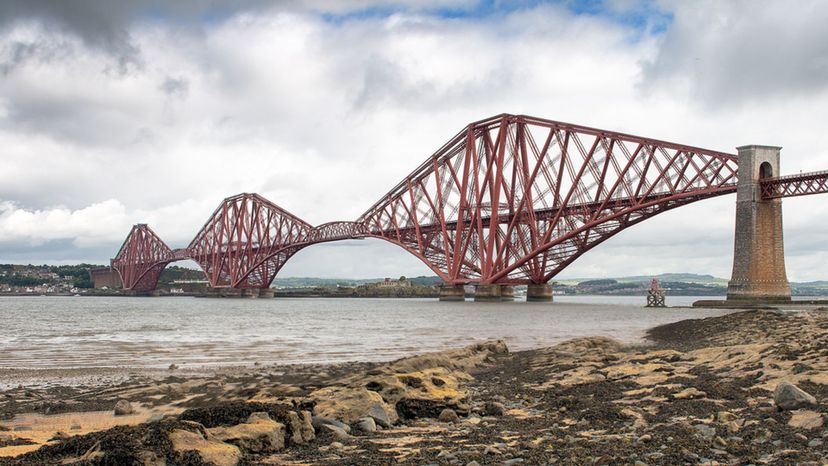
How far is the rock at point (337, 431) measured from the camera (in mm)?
8423

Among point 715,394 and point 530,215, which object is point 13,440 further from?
point 530,215

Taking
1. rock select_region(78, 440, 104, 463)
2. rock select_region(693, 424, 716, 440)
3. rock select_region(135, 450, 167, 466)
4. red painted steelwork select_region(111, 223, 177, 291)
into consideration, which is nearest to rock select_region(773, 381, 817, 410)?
rock select_region(693, 424, 716, 440)

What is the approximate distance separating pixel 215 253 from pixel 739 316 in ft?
403

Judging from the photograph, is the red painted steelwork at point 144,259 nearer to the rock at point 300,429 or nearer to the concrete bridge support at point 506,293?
the concrete bridge support at point 506,293

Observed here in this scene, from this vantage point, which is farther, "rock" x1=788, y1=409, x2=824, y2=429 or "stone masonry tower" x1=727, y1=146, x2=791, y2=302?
"stone masonry tower" x1=727, y1=146, x2=791, y2=302

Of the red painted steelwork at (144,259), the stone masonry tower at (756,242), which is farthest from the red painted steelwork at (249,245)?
the stone masonry tower at (756,242)

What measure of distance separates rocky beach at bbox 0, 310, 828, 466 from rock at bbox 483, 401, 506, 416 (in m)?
0.02

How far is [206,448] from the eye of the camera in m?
7.23

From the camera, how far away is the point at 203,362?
1984 cm

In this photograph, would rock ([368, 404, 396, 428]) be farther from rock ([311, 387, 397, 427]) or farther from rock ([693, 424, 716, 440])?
rock ([693, 424, 716, 440])

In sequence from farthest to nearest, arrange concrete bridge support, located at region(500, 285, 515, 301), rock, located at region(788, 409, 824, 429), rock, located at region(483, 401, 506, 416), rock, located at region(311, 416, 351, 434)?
concrete bridge support, located at region(500, 285, 515, 301)
rock, located at region(483, 401, 506, 416)
rock, located at region(311, 416, 351, 434)
rock, located at region(788, 409, 824, 429)

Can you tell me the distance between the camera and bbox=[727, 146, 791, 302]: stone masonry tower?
50000mm

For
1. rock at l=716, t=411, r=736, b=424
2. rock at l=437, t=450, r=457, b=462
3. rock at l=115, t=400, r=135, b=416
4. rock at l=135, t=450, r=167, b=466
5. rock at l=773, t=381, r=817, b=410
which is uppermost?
rock at l=773, t=381, r=817, b=410

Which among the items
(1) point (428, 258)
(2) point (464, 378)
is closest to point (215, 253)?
(1) point (428, 258)
